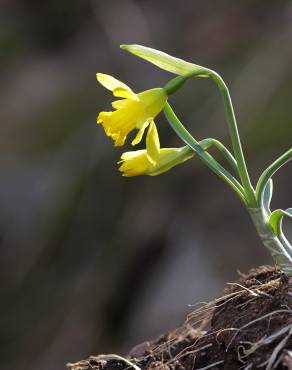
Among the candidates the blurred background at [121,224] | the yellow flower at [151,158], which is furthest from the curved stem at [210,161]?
the blurred background at [121,224]

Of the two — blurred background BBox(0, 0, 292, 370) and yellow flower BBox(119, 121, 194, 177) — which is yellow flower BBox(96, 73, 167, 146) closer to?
Answer: yellow flower BBox(119, 121, 194, 177)

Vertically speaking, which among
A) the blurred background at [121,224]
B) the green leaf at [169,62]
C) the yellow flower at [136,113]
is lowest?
the blurred background at [121,224]

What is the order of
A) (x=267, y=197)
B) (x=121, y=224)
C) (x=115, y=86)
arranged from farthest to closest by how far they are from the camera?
(x=121, y=224)
(x=267, y=197)
(x=115, y=86)

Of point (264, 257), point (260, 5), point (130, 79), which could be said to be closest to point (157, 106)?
point (264, 257)

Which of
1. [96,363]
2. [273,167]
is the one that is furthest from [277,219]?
[96,363]

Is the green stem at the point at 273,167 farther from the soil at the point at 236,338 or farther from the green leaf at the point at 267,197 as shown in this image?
the soil at the point at 236,338

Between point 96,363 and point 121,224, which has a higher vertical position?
point 96,363

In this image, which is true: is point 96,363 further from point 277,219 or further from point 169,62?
point 169,62
